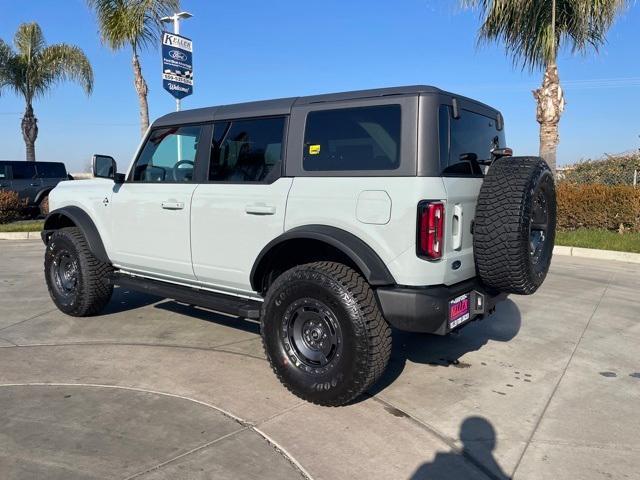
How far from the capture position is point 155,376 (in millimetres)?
4039

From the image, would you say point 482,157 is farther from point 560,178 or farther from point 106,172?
point 560,178

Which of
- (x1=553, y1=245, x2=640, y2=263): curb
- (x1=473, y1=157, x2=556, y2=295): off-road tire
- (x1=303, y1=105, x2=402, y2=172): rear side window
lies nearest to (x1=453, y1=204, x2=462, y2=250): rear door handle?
(x1=473, y1=157, x2=556, y2=295): off-road tire

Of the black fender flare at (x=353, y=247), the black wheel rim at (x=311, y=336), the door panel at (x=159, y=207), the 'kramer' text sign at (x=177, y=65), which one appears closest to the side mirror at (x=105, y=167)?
the door panel at (x=159, y=207)

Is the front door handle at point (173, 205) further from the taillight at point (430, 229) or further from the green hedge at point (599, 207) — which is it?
the green hedge at point (599, 207)

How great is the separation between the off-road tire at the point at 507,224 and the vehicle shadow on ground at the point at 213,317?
8.20ft

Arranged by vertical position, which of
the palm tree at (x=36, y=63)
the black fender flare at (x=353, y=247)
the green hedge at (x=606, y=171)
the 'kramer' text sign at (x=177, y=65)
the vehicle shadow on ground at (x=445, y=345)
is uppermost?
the palm tree at (x=36, y=63)

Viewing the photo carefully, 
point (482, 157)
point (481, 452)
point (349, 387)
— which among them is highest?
point (482, 157)

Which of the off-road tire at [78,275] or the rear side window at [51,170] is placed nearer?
the off-road tire at [78,275]

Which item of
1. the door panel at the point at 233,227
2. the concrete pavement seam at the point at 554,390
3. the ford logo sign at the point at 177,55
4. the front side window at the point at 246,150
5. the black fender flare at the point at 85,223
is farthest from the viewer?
the ford logo sign at the point at 177,55

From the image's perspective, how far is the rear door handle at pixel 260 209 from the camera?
383 centimetres

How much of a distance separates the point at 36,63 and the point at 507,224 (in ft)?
74.8

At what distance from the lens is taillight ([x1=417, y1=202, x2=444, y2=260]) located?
3.19 m

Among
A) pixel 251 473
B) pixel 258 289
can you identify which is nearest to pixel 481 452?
pixel 251 473

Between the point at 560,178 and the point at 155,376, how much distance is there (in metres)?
13.5
